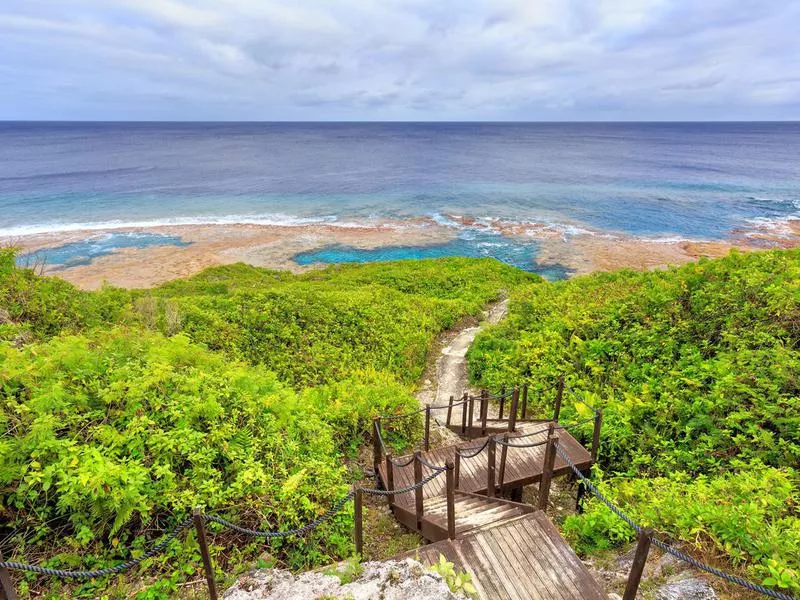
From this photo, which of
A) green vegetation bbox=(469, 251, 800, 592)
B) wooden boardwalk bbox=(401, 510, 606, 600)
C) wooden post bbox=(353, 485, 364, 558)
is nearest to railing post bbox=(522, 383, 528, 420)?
green vegetation bbox=(469, 251, 800, 592)

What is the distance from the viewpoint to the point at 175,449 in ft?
19.5

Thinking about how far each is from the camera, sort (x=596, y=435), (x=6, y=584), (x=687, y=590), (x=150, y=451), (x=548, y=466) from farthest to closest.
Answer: (x=596, y=435) < (x=548, y=466) < (x=150, y=451) < (x=687, y=590) < (x=6, y=584)

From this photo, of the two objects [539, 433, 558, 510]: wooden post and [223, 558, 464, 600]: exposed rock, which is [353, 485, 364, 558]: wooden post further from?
[539, 433, 558, 510]: wooden post

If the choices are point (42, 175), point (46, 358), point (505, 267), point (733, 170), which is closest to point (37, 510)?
point (46, 358)

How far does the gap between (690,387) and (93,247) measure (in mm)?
42960

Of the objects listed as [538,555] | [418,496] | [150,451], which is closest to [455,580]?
Answer: [538,555]

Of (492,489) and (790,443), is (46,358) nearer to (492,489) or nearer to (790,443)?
(492,489)

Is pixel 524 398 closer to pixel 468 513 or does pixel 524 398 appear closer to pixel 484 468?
pixel 484 468

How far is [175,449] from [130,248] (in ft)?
122

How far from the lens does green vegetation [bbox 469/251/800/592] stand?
5.52m

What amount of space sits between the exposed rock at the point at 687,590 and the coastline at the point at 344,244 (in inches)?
1170

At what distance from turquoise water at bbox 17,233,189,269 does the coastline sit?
0.77 meters

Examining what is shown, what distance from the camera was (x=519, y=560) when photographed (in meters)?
5.43

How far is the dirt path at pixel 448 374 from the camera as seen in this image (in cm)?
1313
